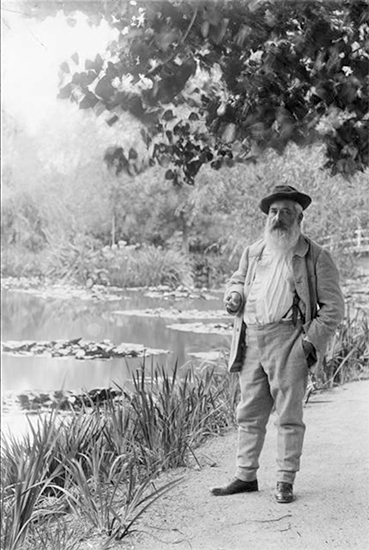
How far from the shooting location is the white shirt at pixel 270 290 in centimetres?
227

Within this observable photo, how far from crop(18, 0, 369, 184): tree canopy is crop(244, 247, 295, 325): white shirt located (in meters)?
0.40

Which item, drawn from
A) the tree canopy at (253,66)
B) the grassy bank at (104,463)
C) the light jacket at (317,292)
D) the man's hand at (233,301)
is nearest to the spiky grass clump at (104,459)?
the grassy bank at (104,463)

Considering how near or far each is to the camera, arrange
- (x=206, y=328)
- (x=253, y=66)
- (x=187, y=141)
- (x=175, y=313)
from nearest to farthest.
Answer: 1. (x=253, y=66)
2. (x=187, y=141)
3. (x=206, y=328)
4. (x=175, y=313)

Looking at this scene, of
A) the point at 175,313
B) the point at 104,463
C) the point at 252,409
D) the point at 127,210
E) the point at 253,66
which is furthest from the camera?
the point at 175,313

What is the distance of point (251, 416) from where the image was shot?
2.36m

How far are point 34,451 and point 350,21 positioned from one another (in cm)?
171

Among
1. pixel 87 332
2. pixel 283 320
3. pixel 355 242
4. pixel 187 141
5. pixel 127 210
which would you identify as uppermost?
pixel 187 141

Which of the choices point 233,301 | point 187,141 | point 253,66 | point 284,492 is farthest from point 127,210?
point 284,492

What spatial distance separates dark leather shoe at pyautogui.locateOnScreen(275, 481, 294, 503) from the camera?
2.32 m

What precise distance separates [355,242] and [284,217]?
4.68 feet

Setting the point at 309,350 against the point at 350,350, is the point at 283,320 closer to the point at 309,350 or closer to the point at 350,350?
the point at 309,350

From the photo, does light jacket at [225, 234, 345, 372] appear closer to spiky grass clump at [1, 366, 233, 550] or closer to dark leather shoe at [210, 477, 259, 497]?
dark leather shoe at [210, 477, 259, 497]


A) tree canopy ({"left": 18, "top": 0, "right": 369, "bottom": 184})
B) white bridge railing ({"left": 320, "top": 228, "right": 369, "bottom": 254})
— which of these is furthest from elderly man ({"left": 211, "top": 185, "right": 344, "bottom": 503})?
white bridge railing ({"left": 320, "top": 228, "right": 369, "bottom": 254})

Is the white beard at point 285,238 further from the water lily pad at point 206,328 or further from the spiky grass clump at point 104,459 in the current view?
the water lily pad at point 206,328
